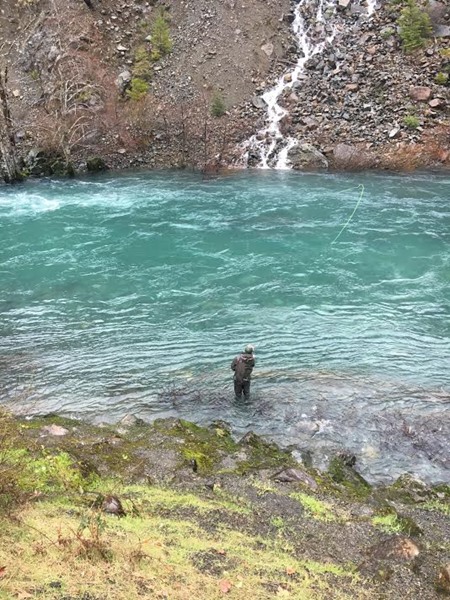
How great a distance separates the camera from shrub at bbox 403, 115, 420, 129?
102 feet

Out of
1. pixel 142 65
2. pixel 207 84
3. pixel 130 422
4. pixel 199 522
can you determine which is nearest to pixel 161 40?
pixel 142 65

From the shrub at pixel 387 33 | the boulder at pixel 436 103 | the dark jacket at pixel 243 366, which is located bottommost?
the dark jacket at pixel 243 366

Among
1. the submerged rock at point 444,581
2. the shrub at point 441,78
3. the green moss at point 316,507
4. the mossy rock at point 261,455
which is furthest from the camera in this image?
the shrub at point 441,78

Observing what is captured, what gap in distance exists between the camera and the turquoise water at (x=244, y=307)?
1246 cm

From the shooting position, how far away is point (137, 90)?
36.4m

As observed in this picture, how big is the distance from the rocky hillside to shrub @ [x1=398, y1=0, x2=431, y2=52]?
1.82 feet

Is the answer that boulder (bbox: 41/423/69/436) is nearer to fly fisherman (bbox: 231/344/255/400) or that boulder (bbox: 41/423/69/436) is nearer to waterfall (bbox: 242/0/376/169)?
fly fisherman (bbox: 231/344/255/400)

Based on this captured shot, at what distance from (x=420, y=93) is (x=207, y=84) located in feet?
45.6

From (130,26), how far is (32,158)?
48.4ft

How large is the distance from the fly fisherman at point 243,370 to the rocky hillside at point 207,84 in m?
22.2

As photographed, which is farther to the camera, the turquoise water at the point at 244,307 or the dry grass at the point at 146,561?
the turquoise water at the point at 244,307

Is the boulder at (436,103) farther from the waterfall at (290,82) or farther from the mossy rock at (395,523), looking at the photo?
the mossy rock at (395,523)

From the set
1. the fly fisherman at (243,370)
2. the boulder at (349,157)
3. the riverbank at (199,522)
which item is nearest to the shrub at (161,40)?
the boulder at (349,157)

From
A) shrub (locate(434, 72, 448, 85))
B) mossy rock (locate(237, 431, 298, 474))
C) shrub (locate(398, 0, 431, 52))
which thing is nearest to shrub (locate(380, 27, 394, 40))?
shrub (locate(398, 0, 431, 52))
